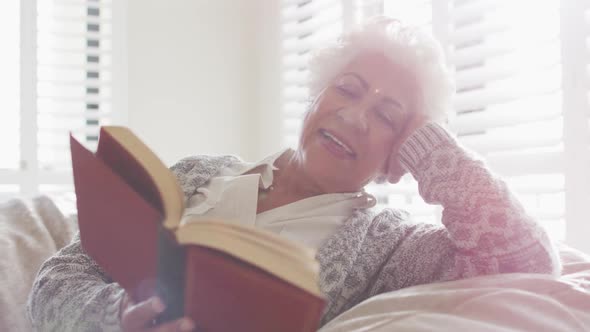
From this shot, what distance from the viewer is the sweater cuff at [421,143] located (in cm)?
113

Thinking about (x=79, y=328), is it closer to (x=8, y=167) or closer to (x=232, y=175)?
(x=232, y=175)

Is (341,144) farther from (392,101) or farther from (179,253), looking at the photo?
(179,253)

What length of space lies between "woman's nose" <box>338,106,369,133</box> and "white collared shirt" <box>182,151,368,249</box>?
6.0 inches

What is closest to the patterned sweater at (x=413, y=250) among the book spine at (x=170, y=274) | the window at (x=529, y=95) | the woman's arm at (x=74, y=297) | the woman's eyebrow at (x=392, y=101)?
the woman's arm at (x=74, y=297)

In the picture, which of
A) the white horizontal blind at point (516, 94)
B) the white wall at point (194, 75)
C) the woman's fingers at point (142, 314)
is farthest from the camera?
the white wall at point (194, 75)

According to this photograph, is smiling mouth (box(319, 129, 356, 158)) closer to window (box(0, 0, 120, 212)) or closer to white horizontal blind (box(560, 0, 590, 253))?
white horizontal blind (box(560, 0, 590, 253))

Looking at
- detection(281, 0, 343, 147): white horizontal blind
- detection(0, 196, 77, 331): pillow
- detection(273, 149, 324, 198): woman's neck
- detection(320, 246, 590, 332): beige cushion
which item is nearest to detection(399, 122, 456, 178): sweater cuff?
detection(273, 149, 324, 198): woman's neck

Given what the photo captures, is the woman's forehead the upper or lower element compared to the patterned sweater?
upper

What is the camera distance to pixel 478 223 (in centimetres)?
98

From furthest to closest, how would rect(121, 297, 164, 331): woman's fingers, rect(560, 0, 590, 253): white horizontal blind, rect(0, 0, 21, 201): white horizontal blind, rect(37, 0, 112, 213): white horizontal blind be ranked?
rect(37, 0, 112, 213): white horizontal blind → rect(0, 0, 21, 201): white horizontal blind → rect(560, 0, 590, 253): white horizontal blind → rect(121, 297, 164, 331): woman's fingers

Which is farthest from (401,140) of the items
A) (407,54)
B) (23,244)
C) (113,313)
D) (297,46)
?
(297,46)

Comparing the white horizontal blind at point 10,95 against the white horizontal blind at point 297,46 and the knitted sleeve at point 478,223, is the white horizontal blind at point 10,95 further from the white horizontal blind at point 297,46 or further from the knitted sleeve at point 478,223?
the knitted sleeve at point 478,223

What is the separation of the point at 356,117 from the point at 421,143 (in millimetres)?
154

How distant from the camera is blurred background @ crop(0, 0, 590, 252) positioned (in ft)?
5.37
